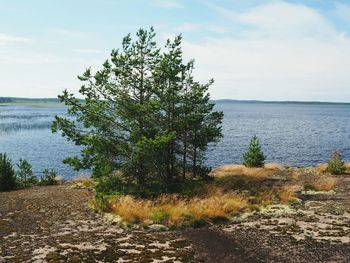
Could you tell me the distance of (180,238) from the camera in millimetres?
18141

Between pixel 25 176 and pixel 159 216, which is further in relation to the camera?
pixel 25 176

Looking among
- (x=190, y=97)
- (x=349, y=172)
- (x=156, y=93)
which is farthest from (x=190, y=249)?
(x=349, y=172)

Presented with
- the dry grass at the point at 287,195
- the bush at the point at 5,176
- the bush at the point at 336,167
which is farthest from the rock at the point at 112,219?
the bush at the point at 336,167

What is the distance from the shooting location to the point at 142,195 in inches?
1091

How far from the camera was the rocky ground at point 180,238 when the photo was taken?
605 inches

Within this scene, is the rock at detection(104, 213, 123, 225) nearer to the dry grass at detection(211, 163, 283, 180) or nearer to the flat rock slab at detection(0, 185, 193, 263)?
the flat rock slab at detection(0, 185, 193, 263)

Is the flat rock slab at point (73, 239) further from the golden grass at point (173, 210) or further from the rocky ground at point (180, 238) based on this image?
the golden grass at point (173, 210)

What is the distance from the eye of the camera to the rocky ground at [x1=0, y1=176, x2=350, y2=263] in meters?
15.4

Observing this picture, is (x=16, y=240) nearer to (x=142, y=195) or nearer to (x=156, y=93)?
(x=142, y=195)

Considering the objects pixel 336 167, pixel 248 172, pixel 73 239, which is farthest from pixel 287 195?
pixel 336 167

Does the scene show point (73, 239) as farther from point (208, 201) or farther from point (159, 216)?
point (208, 201)

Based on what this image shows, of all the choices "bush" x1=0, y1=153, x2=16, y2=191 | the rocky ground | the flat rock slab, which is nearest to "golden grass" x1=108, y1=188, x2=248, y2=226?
the rocky ground

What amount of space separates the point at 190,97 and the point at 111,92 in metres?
7.41

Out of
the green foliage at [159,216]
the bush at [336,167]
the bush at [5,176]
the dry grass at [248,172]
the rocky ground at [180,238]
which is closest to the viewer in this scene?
the rocky ground at [180,238]
